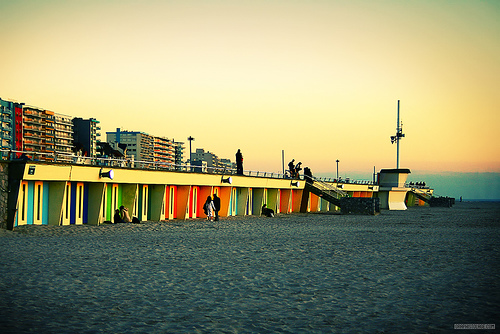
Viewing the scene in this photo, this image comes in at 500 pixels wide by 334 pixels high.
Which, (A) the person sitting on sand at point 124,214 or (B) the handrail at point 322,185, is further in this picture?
(B) the handrail at point 322,185

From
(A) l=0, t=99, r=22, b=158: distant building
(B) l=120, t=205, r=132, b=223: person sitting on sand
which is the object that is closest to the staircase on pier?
(B) l=120, t=205, r=132, b=223: person sitting on sand

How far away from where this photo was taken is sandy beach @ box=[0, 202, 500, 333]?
28.0 feet

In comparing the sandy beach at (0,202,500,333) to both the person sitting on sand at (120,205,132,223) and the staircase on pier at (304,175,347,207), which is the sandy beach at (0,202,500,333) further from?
the staircase on pier at (304,175,347,207)

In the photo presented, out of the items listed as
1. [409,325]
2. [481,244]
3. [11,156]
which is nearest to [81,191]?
[11,156]

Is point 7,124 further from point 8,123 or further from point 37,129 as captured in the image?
point 37,129

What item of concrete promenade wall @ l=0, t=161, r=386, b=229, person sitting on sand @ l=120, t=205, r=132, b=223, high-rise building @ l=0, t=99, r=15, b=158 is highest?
high-rise building @ l=0, t=99, r=15, b=158

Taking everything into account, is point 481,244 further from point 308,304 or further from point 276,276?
point 308,304

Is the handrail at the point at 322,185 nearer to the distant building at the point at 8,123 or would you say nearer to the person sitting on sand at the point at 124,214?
the person sitting on sand at the point at 124,214

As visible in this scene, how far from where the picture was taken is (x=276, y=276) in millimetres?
13086

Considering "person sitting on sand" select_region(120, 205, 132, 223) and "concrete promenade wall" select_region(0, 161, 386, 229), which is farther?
"person sitting on sand" select_region(120, 205, 132, 223)

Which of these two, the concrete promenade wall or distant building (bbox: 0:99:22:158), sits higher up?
distant building (bbox: 0:99:22:158)

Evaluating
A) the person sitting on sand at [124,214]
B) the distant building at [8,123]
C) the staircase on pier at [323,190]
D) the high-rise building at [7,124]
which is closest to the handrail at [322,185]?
the staircase on pier at [323,190]

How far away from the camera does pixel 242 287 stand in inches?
458

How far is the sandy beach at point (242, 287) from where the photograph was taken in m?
8.54
